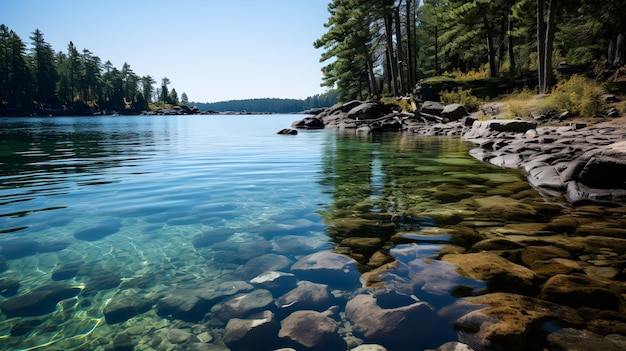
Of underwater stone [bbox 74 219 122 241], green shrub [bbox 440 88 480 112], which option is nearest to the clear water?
underwater stone [bbox 74 219 122 241]

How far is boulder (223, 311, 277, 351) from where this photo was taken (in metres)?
2.12

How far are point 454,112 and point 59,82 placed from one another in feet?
347

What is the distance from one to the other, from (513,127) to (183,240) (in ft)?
43.0

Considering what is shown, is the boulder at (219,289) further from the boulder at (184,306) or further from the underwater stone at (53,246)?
the underwater stone at (53,246)

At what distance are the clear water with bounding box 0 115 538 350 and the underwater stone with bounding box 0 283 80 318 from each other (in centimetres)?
6

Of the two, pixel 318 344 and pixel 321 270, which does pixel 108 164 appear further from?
pixel 318 344

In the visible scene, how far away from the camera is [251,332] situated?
7.30ft

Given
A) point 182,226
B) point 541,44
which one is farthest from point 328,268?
point 541,44

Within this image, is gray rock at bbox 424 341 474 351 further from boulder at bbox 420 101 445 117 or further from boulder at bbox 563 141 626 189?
boulder at bbox 420 101 445 117

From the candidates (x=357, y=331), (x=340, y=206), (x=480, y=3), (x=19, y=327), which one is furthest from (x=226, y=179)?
(x=480, y=3)

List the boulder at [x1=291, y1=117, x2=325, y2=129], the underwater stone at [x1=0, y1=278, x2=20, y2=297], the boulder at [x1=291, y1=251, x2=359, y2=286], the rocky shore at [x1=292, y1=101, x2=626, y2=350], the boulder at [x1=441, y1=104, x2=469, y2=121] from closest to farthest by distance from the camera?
the rocky shore at [x1=292, y1=101, x2=626, y2=350] → the underwater stone at [x1=0, y1=278, x2=20, y2=297] → the boulder at [x1=291, y1=251, x2=359, y2=286] → the boulder at [x1=441, y1=104, x2=469, y2=121] → the boulder at [x1=291, y1=117, x2=325, y2=129]

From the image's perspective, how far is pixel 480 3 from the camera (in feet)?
76.1

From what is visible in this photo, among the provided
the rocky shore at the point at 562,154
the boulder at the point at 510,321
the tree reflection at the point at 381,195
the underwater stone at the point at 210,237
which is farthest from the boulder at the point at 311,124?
the boulder at the point at 510,321

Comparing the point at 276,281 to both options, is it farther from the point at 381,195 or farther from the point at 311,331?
the point at 381,195
